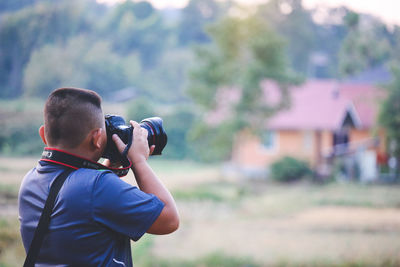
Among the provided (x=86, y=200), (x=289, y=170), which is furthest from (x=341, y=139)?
(x=86, y=200)

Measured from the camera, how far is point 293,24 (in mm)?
36938

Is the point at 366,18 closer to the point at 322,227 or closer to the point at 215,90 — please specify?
the point at 215,90

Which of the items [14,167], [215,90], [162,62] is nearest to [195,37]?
[162,62]

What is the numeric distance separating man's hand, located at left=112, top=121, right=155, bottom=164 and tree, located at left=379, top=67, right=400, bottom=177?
1485 centimetres

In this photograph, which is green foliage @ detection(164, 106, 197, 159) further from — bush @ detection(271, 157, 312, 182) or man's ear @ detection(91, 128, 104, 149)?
man's ear @ detection(91, 128, 104, 149)

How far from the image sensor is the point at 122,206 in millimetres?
1361

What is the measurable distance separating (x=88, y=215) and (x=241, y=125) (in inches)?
633

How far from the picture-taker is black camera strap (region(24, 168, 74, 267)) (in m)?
1.37

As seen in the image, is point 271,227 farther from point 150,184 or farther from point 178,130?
point 178,130

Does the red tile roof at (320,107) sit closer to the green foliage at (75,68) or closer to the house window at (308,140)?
the house window at (308,140)

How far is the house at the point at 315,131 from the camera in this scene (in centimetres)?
1873

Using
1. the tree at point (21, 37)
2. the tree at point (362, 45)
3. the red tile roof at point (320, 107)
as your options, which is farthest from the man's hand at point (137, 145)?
the tree at point (362, 45)

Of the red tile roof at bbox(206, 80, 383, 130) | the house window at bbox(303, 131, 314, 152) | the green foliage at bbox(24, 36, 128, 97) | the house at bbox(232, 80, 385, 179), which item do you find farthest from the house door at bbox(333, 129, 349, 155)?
the green foliage at bbox(24, 36, 128, 97)

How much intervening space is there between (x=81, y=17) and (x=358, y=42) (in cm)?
1381
